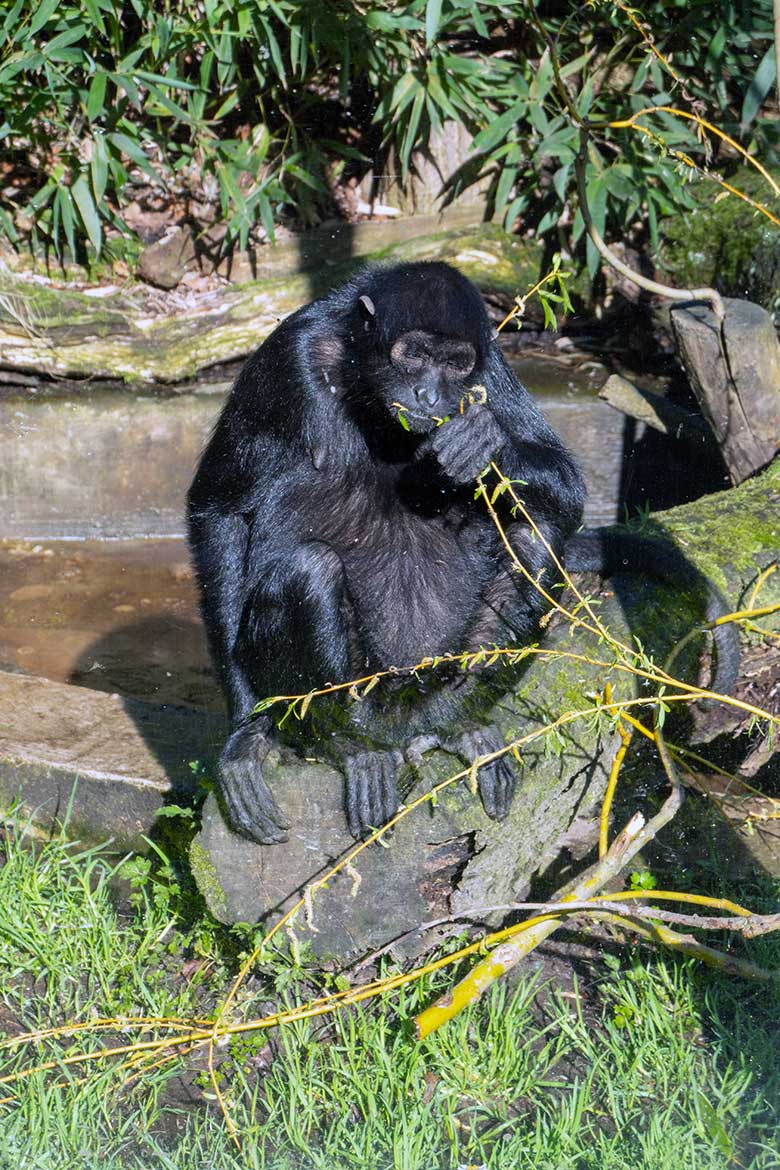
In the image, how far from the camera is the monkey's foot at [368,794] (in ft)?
11.0

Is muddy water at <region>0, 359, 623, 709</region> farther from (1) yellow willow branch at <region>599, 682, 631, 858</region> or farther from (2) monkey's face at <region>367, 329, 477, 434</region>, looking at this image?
(1) yellow willow branch at <region>599, 682, 631, 858</region>

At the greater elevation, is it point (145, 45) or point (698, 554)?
point (145, 45)

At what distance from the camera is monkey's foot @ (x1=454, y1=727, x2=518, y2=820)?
341 centimetres

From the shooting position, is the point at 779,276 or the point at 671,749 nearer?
the point at 671,749

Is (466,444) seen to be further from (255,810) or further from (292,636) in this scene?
(255,810)

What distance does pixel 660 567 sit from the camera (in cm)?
410

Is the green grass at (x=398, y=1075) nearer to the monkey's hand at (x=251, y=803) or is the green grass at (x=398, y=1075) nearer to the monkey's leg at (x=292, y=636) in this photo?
the monkey's hand at (x=251, y=803)

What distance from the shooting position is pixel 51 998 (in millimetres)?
3684

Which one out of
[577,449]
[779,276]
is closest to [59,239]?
[577,449]

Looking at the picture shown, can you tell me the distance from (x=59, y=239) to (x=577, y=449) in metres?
3.71

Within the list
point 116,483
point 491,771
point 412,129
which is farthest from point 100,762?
point 412,129

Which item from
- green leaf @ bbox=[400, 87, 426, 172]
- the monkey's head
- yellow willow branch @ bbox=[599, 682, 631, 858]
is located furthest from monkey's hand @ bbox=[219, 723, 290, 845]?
green leaf @ bbox=[400, 87, 426, 172]

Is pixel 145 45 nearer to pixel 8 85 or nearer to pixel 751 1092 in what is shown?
pixel 8 85

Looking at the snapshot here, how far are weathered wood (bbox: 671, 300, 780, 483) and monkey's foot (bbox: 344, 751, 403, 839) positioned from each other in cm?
283
